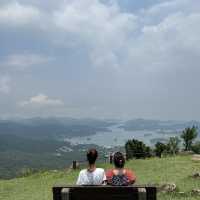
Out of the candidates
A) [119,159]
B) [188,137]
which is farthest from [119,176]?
[188,137]

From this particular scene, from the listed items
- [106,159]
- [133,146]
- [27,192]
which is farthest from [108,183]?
[133,146]

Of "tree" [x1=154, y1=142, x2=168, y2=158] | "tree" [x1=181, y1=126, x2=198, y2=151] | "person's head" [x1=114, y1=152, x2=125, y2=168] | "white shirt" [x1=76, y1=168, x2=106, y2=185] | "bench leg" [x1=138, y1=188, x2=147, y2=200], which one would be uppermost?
"tree" [x1=181, y1=126, x2=198, y2=151]

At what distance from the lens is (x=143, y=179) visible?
20.8 m

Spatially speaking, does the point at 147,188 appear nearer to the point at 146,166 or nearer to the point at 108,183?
the point at 108,183

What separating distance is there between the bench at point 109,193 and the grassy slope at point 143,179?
682cm

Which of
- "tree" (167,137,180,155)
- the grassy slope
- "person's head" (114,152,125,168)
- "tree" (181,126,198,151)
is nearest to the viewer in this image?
Result: "person's head" (114,152,125,168)

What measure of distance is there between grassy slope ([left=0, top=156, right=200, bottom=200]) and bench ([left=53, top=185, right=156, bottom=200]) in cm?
682

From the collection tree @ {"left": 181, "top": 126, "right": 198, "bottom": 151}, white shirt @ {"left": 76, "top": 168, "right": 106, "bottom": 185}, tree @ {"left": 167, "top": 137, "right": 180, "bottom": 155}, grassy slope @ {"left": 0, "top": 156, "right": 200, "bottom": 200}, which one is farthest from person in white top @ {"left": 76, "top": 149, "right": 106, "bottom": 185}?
tree @ {"left": 181, "top": 126, "right": 198, "bottom": 151}

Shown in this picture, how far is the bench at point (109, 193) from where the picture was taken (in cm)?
859

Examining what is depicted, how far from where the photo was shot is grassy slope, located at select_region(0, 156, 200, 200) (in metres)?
18.1

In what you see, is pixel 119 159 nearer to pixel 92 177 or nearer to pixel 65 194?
pixel 92 177

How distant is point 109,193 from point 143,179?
1237 centimetres

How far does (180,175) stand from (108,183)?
12138 mm

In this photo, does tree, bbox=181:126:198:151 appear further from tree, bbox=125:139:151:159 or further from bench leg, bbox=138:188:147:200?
bench leg, bbox=138:188:147:200
